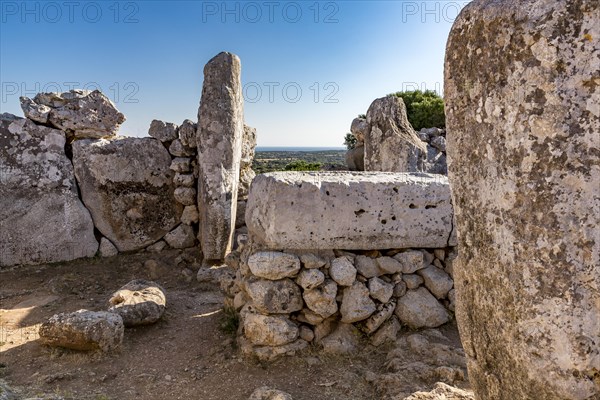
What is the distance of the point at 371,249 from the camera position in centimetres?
375

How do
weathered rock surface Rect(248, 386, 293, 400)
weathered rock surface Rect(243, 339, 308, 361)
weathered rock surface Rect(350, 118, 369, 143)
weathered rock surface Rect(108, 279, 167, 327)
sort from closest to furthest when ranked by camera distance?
weathered rock surface Rect(248, 386, 293, 400) < weathered rock surface Rect(243, 339, 308, 361) < weathered rock surface Rect(108, 279, 167, 327) < weathered rock surface Rect(350, 118, 369, 143)

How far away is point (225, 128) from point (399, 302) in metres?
3.58

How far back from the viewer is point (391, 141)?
21.0 feet

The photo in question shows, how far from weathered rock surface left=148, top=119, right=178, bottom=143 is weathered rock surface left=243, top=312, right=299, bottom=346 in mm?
4032

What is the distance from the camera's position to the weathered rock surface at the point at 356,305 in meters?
3.59

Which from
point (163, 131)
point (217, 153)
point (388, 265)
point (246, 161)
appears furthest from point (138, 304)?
point (246, 161)

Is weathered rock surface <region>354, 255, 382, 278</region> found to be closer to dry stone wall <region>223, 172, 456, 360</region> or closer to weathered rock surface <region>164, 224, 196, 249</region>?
dry stone wall <region>223, 172, 456, 360</region>

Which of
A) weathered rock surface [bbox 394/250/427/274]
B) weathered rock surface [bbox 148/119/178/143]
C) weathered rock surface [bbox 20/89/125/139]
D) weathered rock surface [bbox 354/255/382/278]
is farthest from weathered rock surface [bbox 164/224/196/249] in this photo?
weathered rock surface [bbox 394/250/427/274]

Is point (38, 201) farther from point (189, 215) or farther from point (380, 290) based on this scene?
point (380, 290)

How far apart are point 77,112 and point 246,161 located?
252 centimetres

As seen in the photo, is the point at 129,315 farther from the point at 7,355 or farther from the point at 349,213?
the point at 349,213

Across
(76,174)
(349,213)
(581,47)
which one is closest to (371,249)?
(349,213)

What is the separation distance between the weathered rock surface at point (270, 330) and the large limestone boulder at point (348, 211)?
22.0 inches

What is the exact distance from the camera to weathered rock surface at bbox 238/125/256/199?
7250 millimetres
